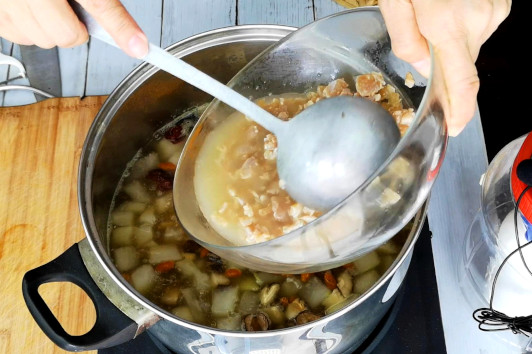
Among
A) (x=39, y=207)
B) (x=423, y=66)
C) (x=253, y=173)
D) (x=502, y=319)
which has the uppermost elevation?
(x=423, y=66)

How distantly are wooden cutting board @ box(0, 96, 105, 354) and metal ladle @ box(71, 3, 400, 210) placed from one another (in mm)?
407

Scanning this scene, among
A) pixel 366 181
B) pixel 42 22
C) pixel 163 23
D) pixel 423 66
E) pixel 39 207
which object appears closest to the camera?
pixel 366 181

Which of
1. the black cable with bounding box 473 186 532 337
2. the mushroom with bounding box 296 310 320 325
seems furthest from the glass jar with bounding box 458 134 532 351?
the mushroom with bounding box 296 310 320 325

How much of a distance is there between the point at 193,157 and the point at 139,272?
0.60 ft

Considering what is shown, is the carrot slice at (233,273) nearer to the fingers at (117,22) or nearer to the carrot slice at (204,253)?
the carrot slice at (204,253)

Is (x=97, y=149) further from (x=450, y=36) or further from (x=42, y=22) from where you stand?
(x=450, y=36)

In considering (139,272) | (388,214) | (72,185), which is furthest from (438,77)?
(72,185)

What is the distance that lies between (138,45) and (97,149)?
0.91 feet

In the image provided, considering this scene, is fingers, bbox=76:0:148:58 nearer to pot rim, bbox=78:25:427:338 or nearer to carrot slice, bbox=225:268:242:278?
pot rim, bbox=78:25:427:338

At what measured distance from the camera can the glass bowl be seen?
1.93ft

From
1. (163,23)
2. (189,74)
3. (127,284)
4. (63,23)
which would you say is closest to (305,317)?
Result: (127,284)

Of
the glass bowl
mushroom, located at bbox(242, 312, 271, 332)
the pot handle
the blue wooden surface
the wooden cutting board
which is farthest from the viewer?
the blue wooden surface

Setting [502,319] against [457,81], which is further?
[502,319]

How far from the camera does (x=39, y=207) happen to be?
1.01 metres
